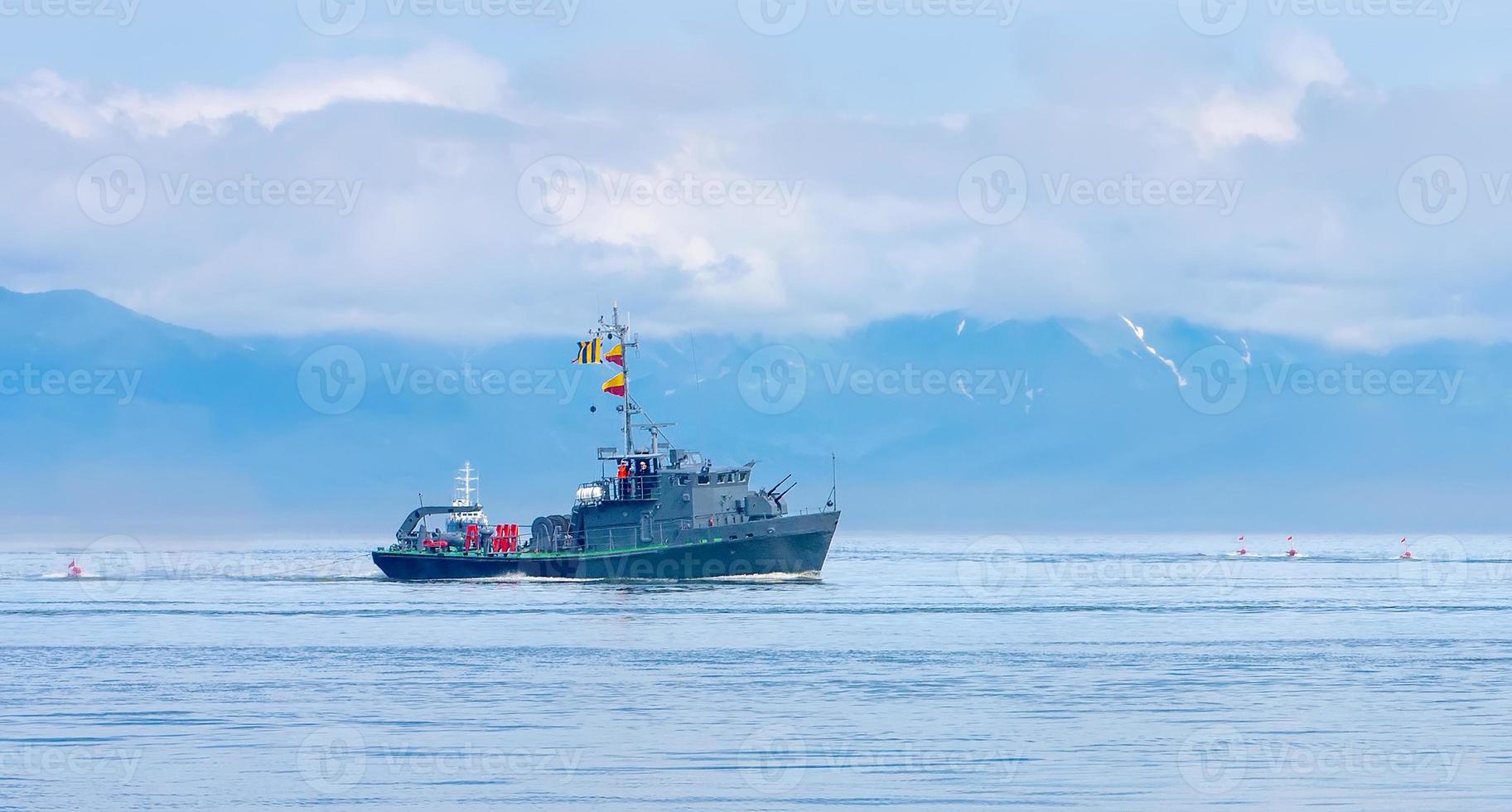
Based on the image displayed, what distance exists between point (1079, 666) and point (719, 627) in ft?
64.8

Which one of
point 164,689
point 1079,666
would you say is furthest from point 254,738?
point 1079,666

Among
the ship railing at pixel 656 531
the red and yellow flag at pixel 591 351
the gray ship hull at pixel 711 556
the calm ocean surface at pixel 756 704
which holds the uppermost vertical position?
the red and yellow flag at pixel 591 351

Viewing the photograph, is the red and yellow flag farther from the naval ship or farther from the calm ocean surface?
the calm ocean surface

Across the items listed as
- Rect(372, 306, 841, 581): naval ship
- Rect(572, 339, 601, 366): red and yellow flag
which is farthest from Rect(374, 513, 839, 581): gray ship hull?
Rect(572, 339, 601, 366): red and yellow flag

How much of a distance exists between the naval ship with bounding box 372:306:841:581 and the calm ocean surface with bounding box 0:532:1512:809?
734 centimetres

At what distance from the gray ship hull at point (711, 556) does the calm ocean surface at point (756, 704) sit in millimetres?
6890

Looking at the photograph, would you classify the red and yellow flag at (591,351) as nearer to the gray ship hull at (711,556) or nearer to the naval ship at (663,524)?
the naval ship at (663,524)

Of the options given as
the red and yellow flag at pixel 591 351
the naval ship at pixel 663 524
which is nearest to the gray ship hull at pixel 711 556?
the naval ship at pixel 663 524

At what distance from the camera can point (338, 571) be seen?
147750mm

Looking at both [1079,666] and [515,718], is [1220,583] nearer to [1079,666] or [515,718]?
[1079,666]

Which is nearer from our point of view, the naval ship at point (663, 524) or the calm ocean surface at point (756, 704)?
the calm ocean surface at point (756, 704)

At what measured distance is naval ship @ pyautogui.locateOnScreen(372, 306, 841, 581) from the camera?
99.4 meters

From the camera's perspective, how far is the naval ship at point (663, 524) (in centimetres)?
9938

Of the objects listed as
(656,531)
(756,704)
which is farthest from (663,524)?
(756,704)
